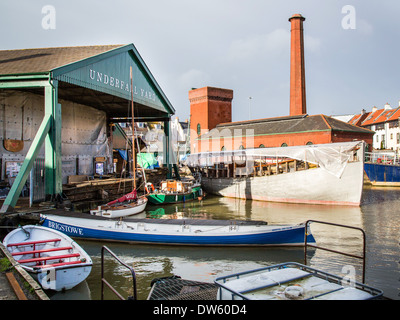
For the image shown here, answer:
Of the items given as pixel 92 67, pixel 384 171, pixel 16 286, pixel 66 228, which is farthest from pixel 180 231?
pixel 384 171

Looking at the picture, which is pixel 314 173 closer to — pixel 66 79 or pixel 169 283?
pixel 66 79

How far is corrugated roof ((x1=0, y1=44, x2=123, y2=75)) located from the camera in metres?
17.3

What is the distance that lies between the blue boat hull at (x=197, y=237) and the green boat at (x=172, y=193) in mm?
10802

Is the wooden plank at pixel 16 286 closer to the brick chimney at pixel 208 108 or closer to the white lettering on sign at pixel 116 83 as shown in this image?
the white lettering on sign at pixel 116 83

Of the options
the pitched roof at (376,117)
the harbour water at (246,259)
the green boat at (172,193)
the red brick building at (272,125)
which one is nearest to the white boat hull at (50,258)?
the harbour water at (246,259)

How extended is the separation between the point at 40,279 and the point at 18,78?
11.9 metres

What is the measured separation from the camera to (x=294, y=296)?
458 centimetres

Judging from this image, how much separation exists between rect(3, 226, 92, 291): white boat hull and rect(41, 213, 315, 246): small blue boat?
3.43 metres

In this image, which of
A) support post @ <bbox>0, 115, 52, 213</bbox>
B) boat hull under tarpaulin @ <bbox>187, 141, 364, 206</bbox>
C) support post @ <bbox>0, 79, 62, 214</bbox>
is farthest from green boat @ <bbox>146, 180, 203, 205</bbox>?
support post @ <bbox>0, 115, 52, 213</bbox>

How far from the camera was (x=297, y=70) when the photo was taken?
5028 cm

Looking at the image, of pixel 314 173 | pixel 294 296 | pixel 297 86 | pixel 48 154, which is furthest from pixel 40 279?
pixel 297 86

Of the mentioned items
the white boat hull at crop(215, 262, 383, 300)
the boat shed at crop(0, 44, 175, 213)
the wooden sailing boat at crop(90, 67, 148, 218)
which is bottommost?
the wooden sailing boat at crop(90, 67, 148, 218)

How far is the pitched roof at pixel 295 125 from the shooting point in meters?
40.6

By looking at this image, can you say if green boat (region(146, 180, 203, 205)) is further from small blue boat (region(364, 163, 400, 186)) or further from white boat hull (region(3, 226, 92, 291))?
small blue boat (region(364, 163, 400, 186))
